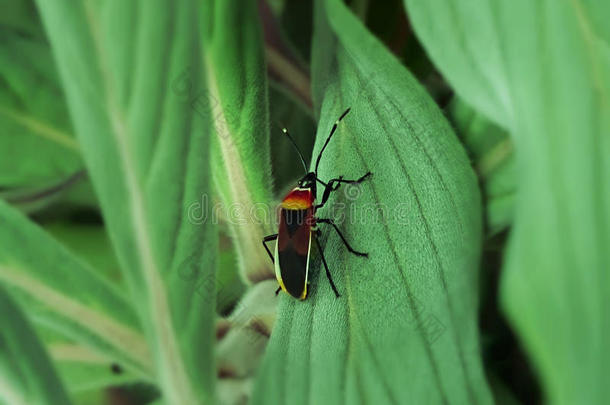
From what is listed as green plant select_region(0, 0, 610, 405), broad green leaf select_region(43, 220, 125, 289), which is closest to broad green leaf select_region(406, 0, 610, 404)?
green plant select_region(0, 0, 610, 405)

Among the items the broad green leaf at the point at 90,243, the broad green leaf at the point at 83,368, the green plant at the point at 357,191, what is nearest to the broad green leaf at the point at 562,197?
the green plant at the point at 357,191

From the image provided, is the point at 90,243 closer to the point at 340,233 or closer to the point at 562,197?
the point at 340,233

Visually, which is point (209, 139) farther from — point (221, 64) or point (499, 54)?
point (499, 54)

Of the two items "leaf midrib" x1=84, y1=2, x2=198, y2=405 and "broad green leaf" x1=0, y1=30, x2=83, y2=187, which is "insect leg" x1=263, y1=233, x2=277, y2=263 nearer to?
"leaf midrib" x1=84, y1=2, x2=198, y2=405

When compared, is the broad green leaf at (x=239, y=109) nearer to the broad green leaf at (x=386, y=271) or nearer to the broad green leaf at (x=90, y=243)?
the broad green leaf at (x=386, y=271)

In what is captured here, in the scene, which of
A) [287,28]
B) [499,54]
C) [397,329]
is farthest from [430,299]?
[287,28]

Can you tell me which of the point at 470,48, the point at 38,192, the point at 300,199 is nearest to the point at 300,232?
the point at 300,199
